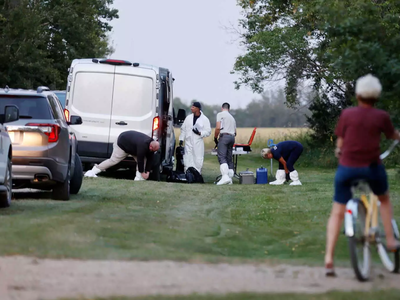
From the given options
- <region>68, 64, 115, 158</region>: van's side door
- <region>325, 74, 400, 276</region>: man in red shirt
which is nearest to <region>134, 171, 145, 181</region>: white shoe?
A: <region>68, 64, 115, 158</region>: van's side door

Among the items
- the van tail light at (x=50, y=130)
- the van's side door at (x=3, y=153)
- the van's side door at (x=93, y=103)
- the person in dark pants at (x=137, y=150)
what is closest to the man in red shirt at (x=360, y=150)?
the van's side door at (x=3, y=153)

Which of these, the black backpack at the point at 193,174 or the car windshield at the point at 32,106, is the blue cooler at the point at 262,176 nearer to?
the black backpack at the point at 193,174

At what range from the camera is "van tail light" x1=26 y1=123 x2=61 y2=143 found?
13703mm

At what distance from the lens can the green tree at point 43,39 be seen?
131 feet

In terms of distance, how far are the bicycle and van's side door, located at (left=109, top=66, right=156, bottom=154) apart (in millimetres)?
12701

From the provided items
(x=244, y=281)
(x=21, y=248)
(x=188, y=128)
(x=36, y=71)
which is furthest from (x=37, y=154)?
(x=36, y=71)

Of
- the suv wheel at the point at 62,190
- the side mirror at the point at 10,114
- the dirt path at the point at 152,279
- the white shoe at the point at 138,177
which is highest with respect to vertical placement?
the side mirror at the point at 10,114

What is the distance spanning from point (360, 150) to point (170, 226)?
4.10m

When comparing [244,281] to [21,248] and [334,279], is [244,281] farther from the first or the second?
[21,248]

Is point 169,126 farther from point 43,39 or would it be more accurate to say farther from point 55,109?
point 43,39

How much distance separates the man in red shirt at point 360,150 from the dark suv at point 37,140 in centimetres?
663

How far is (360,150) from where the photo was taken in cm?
779

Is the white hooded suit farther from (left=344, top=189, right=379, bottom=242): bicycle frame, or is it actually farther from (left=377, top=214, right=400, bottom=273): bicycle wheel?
(left=377, top=214, right=400, bottom=273): bicycle wheel

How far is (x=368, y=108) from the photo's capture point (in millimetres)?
7895
